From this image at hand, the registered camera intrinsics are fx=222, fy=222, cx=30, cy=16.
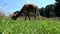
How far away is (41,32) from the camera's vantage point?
328 cm

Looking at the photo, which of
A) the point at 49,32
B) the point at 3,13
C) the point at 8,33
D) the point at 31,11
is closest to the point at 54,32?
the point at 49,32

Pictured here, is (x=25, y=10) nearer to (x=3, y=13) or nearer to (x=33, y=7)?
(x=33, y=7)

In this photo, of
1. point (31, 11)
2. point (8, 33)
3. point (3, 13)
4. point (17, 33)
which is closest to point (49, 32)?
point (17, 33)

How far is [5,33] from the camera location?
2.54 meters

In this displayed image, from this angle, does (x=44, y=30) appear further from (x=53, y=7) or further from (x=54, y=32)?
(x=53, y=7)

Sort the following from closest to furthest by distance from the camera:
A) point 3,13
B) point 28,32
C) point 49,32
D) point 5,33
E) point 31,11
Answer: point 5,33 < point 28,32 < point 49,32 < point 3,13 < point 31,11

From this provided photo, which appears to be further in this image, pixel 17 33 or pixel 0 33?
pixel 17 33

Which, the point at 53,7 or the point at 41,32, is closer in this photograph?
the point at 41,32

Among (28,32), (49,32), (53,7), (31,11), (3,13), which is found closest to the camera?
(28,32)

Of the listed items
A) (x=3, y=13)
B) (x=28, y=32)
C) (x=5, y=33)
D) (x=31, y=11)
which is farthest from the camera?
(x=31, y=11)

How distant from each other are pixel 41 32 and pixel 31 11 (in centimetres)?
1377

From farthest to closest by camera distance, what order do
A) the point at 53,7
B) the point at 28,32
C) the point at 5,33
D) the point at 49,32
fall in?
the point at 53,7
the point at 49,32
the point at 28,32
the point at 5,33

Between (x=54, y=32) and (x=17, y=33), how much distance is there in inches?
34.4

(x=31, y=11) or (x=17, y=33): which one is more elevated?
(x=17, y=33)
